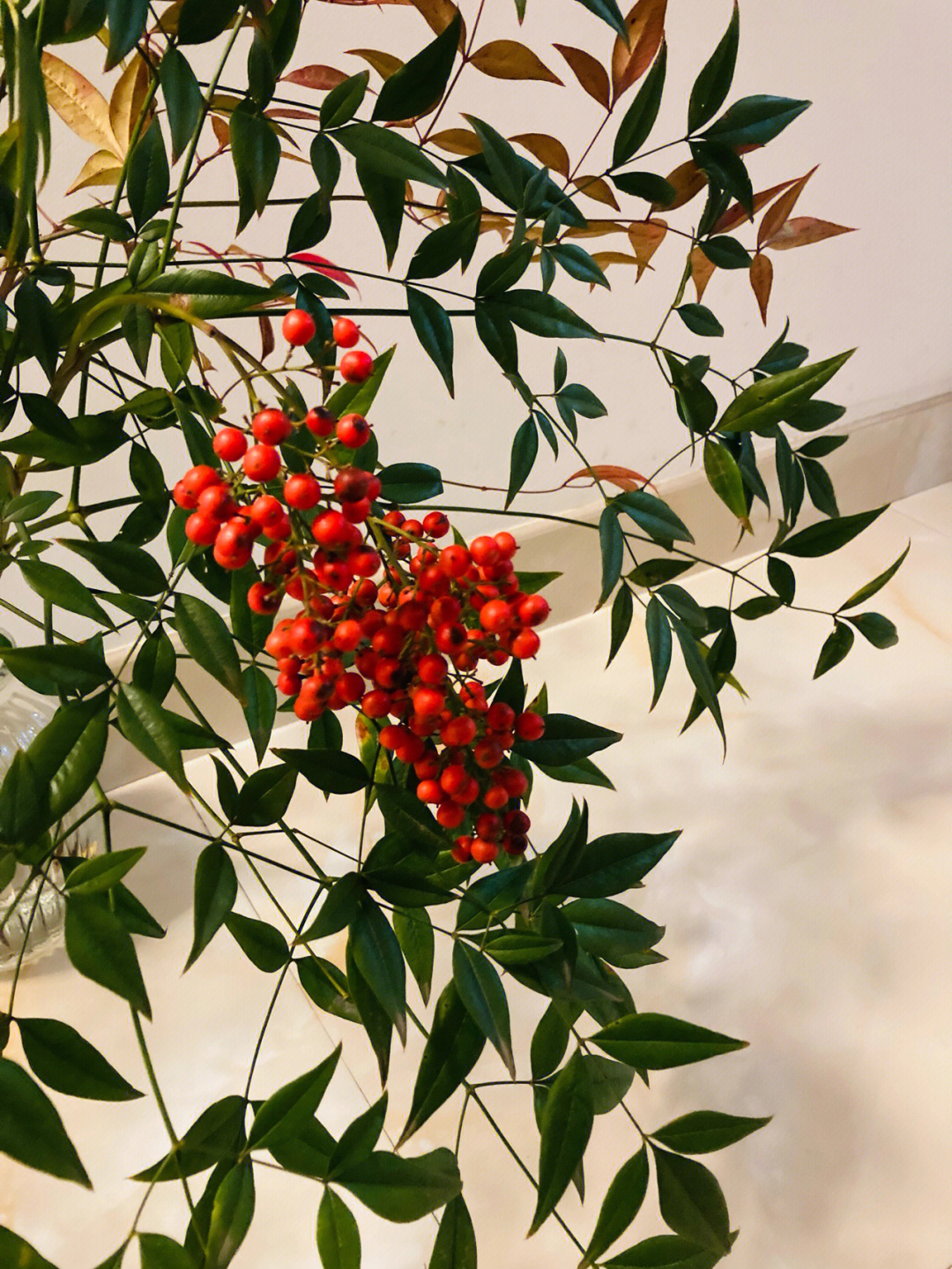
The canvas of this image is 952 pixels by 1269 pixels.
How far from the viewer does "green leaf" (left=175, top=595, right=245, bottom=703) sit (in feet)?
1.11

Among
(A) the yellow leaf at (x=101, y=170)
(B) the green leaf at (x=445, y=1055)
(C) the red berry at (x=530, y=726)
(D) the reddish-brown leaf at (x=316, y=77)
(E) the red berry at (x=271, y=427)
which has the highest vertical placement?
(D) the reddish-brown leaf at (x=316, y=77)

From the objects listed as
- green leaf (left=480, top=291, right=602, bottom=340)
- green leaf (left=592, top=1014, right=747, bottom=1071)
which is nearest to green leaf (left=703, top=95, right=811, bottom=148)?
green leaf (left=480, top=291, right=602, bottom=340)

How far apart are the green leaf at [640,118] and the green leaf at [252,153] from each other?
0.57 feet

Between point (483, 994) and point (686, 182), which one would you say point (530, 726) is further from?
point (686, 182)

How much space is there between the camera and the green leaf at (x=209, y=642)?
1.11ft

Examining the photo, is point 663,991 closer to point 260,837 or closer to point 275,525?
point 260,837

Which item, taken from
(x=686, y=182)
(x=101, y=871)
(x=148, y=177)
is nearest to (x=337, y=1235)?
(x=101, y=871)

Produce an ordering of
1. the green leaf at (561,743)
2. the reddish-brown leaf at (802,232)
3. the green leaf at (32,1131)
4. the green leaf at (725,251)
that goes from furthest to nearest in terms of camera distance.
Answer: the reddish-brown leaf at (802,232) → the green leaf at (725,251) → the green leaf at (561,743) → the green leaf at (32,1131)

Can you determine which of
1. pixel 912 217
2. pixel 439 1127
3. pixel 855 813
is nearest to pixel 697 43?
pixel 912 217

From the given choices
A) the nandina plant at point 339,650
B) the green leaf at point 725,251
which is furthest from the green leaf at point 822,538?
the green leaf at point 725,251

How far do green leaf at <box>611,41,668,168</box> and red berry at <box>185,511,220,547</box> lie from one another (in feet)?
0.82

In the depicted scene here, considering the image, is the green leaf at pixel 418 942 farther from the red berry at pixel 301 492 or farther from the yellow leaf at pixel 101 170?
the yellow leaf at pixel 101 170

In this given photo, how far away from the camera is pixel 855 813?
87cm

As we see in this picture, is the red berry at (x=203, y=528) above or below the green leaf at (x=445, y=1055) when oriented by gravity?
above
